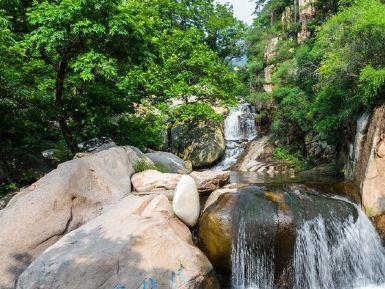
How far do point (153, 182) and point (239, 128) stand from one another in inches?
701

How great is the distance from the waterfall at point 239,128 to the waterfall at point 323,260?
15132 mm

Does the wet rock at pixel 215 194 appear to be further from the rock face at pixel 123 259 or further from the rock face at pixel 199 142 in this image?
the rock face at pixel 199 142

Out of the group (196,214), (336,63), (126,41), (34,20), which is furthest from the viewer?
(336,63)

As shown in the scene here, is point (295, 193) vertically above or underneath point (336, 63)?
underneath

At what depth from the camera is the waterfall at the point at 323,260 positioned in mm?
6828

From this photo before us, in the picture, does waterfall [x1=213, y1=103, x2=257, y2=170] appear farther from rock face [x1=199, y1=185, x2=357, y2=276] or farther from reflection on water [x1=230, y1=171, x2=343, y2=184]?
rock face [x1=199, y1=185, x2=357, y2=276]

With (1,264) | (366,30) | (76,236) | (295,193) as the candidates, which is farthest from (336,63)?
(1,264)

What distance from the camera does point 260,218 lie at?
7.21 meters

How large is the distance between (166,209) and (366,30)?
26.9ft

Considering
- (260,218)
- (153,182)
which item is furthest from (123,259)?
(260,218)

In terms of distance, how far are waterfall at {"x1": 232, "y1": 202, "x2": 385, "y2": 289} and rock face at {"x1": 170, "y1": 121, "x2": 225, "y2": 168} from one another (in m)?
14.0

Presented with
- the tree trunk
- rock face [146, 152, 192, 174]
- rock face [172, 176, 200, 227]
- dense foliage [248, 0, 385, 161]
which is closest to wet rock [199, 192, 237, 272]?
rock face [172, 176, 200, 227]

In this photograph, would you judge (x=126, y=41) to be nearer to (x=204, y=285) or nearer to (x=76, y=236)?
(x=76, y=236)

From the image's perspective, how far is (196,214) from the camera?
23.3 feet
